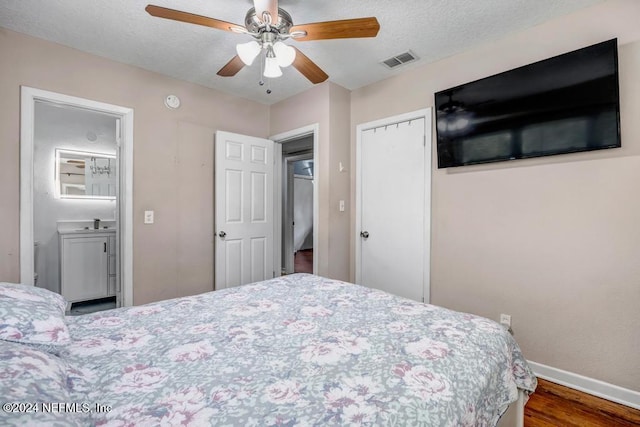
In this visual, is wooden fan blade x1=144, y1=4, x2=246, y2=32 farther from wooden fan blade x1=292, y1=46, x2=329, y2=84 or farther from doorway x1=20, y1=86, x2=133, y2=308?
doorway x1=20, y1=86, x2=133, y2=308

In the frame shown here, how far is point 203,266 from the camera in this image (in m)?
3.25

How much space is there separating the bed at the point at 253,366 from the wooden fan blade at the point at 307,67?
63.5 inches

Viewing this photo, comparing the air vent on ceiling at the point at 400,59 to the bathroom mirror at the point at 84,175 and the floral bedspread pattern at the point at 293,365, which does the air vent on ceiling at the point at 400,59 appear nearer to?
the floral bedspread pattern at the point at 293,365

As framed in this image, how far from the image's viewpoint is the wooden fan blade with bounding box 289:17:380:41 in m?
1.64

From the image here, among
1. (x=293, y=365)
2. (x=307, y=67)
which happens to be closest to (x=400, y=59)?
(x=307, y=67)

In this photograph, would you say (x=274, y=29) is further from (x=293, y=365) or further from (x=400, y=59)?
(x=293, y=365)

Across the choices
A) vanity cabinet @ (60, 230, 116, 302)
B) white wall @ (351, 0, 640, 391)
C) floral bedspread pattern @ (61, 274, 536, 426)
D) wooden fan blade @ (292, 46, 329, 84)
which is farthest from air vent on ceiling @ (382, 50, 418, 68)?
vanity cabinet @ (60, 230, 116, 302)

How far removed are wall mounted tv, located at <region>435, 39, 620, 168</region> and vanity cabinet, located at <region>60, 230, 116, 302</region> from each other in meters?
3.81

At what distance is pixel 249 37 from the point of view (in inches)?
93.0

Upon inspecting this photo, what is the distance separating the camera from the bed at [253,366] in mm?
744

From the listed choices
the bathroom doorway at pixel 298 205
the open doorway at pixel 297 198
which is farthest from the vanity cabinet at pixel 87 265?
the bathroom doorway at pixel 298 205

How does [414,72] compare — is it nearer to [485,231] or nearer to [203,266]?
[485,231]

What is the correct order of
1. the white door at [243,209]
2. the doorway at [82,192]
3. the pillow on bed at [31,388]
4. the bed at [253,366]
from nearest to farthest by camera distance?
the pillow on bed at [31,388] → the bed at [253,366] → the doorway at [82,192] → the white door at [243,209]

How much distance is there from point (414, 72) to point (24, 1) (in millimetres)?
2930
